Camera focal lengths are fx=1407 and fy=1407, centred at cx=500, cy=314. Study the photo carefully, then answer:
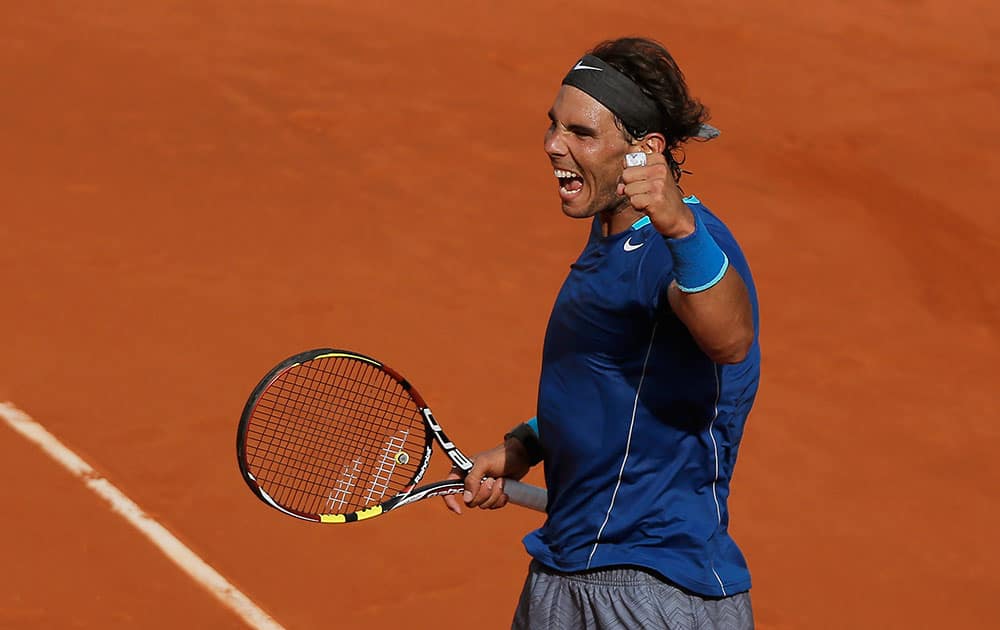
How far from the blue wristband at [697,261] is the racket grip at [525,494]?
1176 mm

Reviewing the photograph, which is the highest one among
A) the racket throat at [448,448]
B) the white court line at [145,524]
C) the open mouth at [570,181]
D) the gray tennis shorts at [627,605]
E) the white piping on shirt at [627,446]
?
the open mouth at [570,181]

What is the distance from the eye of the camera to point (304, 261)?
28.4 feet

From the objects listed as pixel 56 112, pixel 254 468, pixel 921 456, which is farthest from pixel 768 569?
pixel 56 112

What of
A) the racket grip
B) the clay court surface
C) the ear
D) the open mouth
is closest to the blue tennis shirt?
the open mouth

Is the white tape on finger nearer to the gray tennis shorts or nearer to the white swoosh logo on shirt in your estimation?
the white swoosh logo on shirt

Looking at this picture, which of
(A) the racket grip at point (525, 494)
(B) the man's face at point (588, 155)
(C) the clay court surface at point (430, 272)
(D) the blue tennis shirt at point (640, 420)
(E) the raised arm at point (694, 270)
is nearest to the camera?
(E) the raised arm at point (694, 270)

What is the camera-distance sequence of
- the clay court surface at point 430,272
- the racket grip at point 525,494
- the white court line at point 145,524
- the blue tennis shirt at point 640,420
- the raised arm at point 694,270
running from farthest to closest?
the clay court surface at point 430,272
the white court line at point 145,524
the racket grip at point 525,494
the blue tennis shirt at point 640,420
the raised arm at point 694,270

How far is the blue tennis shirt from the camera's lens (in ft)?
10.2

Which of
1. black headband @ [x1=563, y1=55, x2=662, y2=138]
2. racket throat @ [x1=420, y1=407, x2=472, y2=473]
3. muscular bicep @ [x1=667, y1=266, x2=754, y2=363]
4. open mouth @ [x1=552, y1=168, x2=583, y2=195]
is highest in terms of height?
black headband @ [x1=563, y1=55, x2=662, y2=138]

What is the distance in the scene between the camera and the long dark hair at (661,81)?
3.35 m

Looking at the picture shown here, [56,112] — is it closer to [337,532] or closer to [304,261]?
[304,261]

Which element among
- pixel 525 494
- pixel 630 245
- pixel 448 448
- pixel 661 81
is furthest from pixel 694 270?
pixel 448 448

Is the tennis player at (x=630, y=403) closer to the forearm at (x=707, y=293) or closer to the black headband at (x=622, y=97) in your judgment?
the black headband at (x=622, y=97)

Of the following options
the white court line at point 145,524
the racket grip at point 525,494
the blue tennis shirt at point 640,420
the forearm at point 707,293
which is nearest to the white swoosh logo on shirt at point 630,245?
the blue tennis shirt at point 640,420
